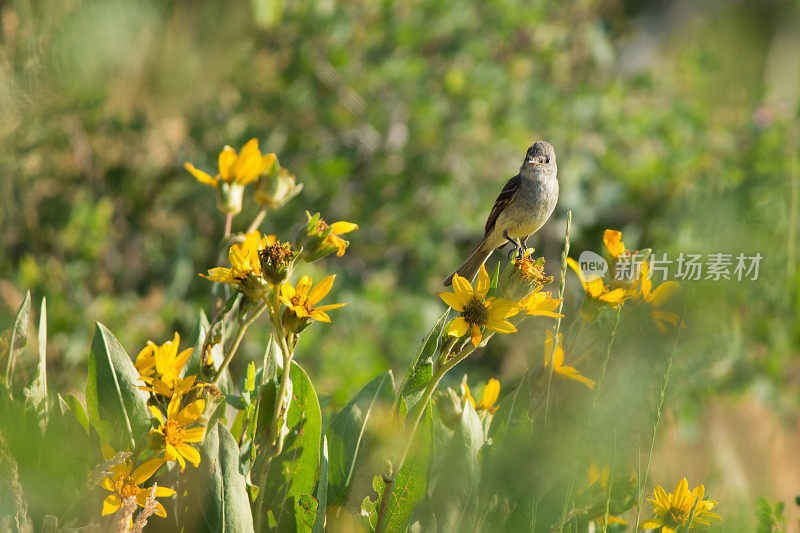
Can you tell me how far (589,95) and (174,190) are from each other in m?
1.85

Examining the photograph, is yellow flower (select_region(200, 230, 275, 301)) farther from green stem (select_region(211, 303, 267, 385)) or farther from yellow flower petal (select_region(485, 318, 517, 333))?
yellow flower petal (select_region(485, 318, 517, 333))

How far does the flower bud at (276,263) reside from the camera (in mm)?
737

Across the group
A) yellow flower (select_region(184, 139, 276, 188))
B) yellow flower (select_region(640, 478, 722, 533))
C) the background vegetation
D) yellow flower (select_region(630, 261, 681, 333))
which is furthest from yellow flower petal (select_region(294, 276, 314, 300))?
the background vegetation

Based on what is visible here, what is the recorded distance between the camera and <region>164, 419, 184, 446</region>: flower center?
2.31 feet

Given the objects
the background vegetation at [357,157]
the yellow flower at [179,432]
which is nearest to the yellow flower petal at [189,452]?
the yellow flower at [179,432]

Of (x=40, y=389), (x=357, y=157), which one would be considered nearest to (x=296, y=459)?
(x=40, y=389)

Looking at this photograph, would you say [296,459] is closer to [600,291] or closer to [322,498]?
[322,498]

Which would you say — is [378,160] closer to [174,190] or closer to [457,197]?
[457,197]

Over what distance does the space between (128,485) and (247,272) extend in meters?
0.22

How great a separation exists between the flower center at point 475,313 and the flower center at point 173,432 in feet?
0.95

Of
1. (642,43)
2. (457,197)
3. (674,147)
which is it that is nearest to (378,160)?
(457,197)

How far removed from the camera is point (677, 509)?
84 cm

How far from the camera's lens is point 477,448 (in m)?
0.80

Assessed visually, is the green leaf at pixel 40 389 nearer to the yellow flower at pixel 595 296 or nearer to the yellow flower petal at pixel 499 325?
the yellow flower petal at pixel 499 325
